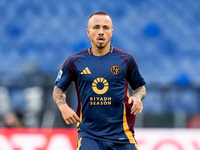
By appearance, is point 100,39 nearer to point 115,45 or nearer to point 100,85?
point 100,85

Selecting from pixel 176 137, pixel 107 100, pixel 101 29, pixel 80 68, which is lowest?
pixel 176 137

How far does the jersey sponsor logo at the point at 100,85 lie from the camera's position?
340cm

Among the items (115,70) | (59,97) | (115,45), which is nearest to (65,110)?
(59,97)

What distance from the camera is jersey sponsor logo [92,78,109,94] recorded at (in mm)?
3398

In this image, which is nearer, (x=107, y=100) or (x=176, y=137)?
(x=107, y=100)

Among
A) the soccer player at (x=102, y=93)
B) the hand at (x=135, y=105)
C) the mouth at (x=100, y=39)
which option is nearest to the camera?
the hand at (x=135, y=105)

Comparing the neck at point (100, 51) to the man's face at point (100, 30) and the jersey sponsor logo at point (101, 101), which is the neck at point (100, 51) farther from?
the jersey sponsor logo at point (101, 101)

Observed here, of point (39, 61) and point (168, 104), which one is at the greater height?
point (39, 61)

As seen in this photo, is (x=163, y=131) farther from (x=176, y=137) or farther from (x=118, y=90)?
(x=118, y=90)

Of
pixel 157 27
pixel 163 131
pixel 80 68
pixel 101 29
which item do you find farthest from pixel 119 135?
pixel 157 27

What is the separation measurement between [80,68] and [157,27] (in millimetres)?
7499

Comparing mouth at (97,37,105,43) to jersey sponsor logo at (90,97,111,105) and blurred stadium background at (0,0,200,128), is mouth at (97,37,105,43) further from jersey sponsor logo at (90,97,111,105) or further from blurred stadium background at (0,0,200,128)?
blurred stadium background at (0,0,200,128)

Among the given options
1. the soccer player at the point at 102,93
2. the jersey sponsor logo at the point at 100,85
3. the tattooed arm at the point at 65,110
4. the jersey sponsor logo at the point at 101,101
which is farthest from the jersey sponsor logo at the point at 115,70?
the tattooed arm at the point at 65,110

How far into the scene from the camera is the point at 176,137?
6.04 meters
